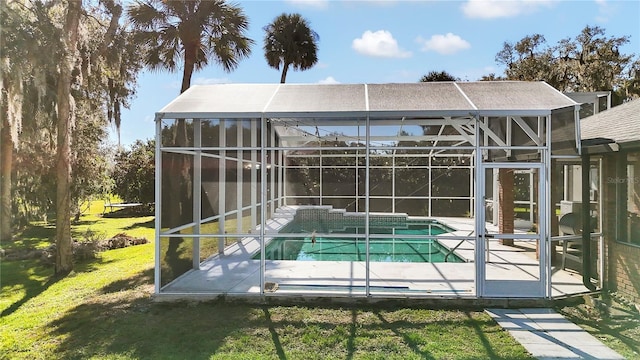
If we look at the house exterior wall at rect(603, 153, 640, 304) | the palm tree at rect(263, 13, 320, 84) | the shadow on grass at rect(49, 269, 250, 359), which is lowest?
the shadow on grass at rect(49, 269, 250, 359)

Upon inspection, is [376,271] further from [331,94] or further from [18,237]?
[18,237]

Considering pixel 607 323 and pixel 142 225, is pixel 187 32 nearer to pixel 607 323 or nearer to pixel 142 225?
pixel 607 323

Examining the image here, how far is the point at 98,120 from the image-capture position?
14852mm

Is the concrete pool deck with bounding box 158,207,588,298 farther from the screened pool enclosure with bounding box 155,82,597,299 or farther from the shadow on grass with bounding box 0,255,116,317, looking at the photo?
the shadow on grass with bounding box 0,255,116,317

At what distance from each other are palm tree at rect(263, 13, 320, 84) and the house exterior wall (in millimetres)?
14856

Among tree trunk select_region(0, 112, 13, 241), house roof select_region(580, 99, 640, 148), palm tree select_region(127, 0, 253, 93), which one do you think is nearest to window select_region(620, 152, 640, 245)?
house roof select_region(580, 99, 640, 148)

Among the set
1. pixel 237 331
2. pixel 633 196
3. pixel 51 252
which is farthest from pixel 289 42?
pixel 237 331

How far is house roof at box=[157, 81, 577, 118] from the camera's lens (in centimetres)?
633

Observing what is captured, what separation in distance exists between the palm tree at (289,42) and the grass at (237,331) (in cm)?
1426

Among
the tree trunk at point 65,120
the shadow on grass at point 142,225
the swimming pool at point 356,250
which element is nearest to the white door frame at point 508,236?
the swimming pool at point 356,250

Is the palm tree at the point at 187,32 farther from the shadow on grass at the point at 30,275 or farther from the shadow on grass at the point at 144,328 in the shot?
the shadow on grass at the point at 144,328

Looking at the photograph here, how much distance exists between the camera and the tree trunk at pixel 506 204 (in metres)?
9.32

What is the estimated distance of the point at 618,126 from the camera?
22.4 feet

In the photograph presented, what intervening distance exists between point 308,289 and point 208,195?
3.14 metres
